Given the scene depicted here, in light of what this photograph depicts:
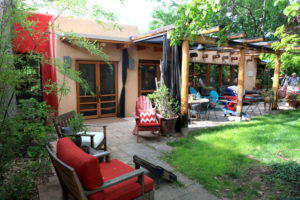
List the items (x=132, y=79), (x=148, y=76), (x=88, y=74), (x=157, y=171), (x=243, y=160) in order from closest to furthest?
(x=157, y=171) → (x=243, y=160) → (x=88, y=74) → (x=132, y=79) → (x=148, y=76)

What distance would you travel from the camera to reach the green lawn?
2.84 m

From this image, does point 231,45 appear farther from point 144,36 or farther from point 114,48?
point 114,48

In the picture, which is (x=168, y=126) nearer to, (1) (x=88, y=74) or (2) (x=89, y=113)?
(2) (x=89, y=113)

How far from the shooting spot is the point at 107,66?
23.9ft

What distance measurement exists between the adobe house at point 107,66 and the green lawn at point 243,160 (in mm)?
3341

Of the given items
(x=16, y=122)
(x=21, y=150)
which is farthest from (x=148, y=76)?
(x=16, y=122)

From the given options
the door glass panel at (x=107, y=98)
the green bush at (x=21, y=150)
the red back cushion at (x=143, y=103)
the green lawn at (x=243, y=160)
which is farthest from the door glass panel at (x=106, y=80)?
the green bush at (x=21, y=150)

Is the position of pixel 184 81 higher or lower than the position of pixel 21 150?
higher

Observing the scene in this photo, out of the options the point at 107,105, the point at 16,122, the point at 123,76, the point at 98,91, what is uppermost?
the point at 123,76

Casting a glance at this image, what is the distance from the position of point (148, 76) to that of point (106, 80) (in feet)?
5.84

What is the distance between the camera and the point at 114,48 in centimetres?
722

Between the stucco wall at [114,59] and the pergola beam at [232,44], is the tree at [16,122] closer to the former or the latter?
the pergola beam at [232,44]

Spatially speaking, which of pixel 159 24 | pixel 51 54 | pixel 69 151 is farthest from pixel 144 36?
pixel 159 24

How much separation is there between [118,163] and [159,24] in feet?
51.8
